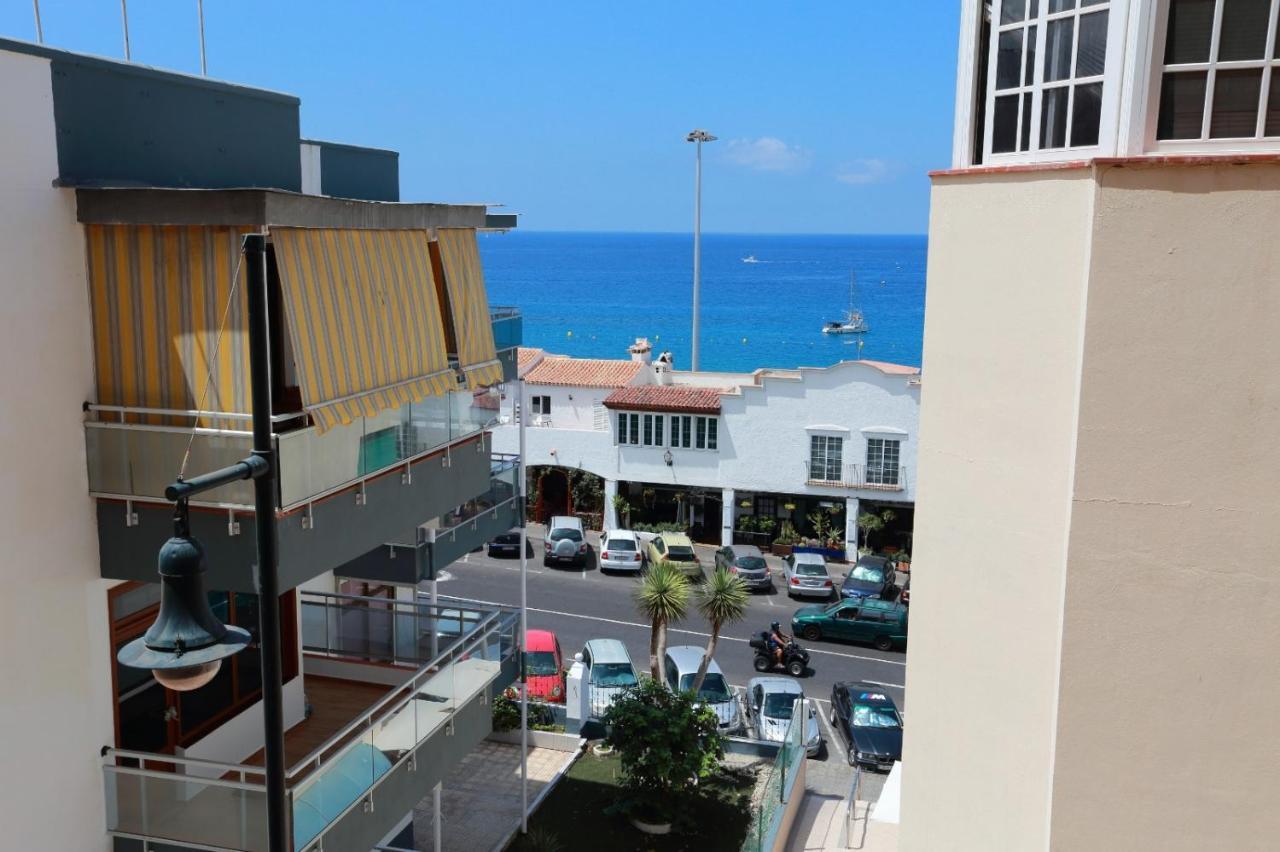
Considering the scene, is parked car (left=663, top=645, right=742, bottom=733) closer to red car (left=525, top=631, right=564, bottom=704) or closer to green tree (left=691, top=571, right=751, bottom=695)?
green tree (left=691, top=571, right=751, bottom=695)

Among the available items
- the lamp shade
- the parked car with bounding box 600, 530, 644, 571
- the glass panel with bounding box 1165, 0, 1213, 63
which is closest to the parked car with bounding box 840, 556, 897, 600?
the parked car with bounding box 600, 530, 644, 571

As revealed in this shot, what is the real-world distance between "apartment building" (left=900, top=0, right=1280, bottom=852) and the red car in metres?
19.7

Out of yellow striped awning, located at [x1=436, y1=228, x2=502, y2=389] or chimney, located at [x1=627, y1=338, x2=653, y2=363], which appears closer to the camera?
yellow striped awning, located at [x1=436, y1=228, x2=502, y2=389]

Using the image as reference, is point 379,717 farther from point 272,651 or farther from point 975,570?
point 975,570

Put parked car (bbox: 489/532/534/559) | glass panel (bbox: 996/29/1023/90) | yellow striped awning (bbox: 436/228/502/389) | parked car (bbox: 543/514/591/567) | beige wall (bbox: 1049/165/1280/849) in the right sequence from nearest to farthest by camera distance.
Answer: beige wall (bbox: 1049/165/1280/849) < glass panel (bbox: 996/29/1023/90) < yellow striped awning (bbox: 436/228/502/389) < parked car (bbox: 543/514/591/567) < parked car (bbox: 489/532/534/559)

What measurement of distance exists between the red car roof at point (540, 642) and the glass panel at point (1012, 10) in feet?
70.8

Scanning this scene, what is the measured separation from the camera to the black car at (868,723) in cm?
2322

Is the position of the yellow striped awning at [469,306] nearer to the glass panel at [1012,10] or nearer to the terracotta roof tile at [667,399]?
the glass panel at [1012,10]

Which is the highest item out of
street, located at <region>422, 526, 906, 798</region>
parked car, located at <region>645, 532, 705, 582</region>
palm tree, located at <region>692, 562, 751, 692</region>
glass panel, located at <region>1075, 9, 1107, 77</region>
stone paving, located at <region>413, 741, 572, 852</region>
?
glass panel, located at <region>1075, 9, 1107, 77</region>

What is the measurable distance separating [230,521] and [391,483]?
96.0 inches

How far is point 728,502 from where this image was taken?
39.4 meters

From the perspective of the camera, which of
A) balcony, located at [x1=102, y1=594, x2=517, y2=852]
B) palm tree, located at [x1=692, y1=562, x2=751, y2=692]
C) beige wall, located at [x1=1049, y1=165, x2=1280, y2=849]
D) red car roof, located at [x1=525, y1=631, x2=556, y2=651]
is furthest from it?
red car roof, located at [x1=525, y1=631, x2=556, y2=651]

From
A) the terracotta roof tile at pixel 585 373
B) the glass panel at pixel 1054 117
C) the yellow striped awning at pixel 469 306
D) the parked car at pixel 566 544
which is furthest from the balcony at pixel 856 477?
the glass panel at pixel 1054 117

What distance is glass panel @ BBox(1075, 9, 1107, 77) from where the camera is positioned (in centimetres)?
595
